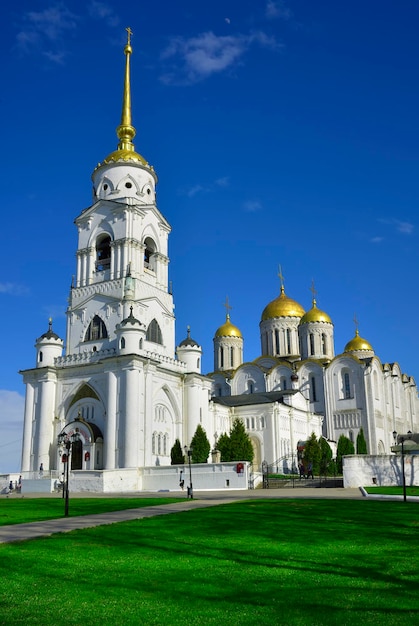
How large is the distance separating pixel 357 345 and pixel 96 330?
33.1 meters

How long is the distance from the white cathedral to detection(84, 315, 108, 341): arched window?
105 millimetres

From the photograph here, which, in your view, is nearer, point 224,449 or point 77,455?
point 77,455

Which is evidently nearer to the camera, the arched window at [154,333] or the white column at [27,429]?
the white column at [27,429]

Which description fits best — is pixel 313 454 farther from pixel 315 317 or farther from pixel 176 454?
pixel 315 317

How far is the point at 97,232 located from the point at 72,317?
7.07 metres

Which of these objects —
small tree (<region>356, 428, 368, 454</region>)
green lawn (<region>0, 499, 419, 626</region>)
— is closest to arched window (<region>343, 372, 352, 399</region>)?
small tree (<region>356, 428, 368, 454</region>)

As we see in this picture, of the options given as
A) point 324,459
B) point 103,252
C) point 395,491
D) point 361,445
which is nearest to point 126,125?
point 103,252

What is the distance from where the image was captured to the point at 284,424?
5669cm

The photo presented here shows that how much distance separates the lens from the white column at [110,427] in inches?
1593

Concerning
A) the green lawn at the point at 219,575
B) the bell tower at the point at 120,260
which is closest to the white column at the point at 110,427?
the bell tower at the point at 120,260

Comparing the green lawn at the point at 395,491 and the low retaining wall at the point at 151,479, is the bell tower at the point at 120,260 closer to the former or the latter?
the low retaining wall at the point at 151,479

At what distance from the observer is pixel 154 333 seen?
48.0 m

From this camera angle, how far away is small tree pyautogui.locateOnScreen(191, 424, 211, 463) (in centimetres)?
4238

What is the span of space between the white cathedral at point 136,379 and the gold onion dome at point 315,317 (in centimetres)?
531
